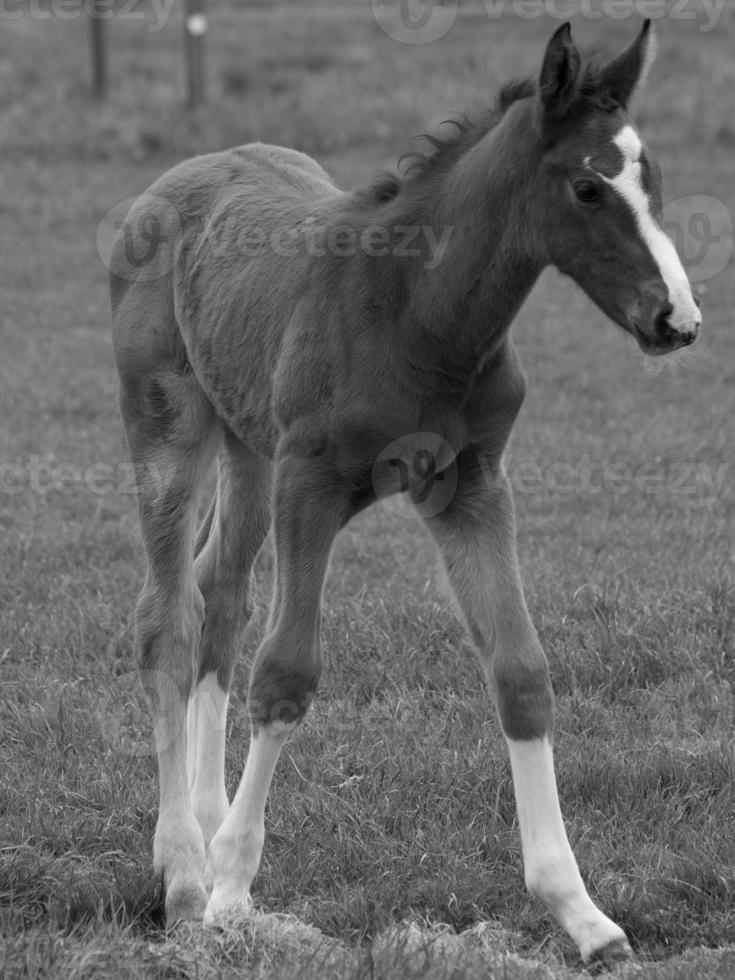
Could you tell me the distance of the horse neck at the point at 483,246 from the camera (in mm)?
3467

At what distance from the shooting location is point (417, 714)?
4.82 meters

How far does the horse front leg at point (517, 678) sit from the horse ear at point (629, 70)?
0.96 meters

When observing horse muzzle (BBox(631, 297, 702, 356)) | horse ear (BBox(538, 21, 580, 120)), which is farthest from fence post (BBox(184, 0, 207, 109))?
horse muzzle (BBox(631, 297, 702, 356))

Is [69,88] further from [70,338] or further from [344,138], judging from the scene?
[70,338]

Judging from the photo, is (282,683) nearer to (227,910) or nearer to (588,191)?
(227,910)

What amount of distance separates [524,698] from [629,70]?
1535mm

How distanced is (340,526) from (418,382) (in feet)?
1.41

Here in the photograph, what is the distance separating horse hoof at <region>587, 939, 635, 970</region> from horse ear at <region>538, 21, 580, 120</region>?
6.33 ft

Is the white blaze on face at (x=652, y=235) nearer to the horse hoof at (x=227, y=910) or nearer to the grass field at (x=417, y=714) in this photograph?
the grass field at (x=417, y=714)

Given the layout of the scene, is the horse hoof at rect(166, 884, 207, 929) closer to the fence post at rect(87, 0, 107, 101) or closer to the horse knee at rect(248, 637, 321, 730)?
the horse knee at rect(248, 637, 321, 730)

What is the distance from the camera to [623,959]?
11.4 feet

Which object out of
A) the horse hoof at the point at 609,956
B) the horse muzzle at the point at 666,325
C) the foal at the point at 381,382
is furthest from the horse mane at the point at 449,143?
the horse hoof at the point at 609,956

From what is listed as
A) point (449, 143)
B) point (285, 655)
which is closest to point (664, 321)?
point (449, 143)

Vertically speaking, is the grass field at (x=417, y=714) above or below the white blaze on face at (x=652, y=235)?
below
